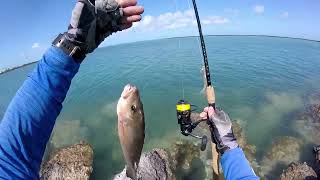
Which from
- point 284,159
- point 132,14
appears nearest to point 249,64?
point 284,159

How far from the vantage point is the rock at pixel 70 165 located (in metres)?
12.6

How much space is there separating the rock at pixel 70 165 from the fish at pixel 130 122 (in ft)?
34.0

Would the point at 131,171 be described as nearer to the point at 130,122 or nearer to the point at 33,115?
the point at 130,122

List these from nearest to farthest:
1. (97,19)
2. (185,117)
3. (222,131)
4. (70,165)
A: (97,19), (222,131), (185,117), (70,165)

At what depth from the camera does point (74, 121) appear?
26.8 meters

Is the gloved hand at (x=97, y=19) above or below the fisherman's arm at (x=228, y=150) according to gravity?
above

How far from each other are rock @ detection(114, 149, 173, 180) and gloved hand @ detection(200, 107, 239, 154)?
6.23 meters

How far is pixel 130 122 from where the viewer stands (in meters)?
3.20

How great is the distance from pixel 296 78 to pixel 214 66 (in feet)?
42.4

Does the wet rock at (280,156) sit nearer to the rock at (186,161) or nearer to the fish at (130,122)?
the rock at (186,161)

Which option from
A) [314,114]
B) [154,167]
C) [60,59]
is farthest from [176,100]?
[60,59]

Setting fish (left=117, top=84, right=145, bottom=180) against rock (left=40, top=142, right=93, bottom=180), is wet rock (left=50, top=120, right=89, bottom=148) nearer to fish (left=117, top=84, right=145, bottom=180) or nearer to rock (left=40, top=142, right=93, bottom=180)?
rock (left=40, top=142, right=93, bottom=180)

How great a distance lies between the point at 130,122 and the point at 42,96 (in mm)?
1388

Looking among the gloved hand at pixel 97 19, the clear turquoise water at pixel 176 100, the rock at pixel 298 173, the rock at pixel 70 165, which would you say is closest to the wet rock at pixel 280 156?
the clear turquoise water at pixel 176 100
